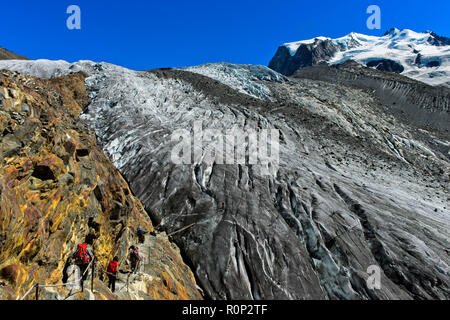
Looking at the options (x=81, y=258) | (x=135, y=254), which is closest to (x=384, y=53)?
(x=135, y=254)

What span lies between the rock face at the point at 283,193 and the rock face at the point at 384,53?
9315cm

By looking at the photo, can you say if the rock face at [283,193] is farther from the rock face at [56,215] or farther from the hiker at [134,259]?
the hiker at [134,259]

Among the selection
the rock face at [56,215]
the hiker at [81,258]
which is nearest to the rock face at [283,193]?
the rock face at [56,215]

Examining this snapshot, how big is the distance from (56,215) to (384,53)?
17101 cm

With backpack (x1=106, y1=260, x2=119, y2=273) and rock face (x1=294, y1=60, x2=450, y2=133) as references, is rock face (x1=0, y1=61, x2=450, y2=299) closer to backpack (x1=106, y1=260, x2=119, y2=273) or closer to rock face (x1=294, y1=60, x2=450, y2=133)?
backpack (x1=106, y1=260, x2=119, y2=273)

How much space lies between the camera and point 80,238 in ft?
33.9

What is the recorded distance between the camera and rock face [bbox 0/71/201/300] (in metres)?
7.64

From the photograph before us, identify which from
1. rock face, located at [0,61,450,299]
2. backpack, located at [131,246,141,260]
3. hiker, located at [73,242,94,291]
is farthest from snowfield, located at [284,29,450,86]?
hiker, located at [73,242,94,291]

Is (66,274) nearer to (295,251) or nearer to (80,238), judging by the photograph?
(80,238)

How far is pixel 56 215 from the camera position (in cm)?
940

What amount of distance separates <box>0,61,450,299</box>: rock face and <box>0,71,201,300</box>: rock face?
11.8 ft

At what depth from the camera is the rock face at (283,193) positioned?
14508 millimetres

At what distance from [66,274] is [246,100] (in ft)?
111
